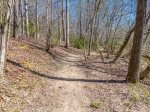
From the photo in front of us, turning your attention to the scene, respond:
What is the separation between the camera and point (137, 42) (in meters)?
12.7

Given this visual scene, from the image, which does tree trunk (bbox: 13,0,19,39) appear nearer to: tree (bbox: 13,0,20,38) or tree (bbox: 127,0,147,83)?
tree (bbox: 13,0,20,38)

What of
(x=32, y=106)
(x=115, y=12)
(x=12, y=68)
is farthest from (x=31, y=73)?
(x=115, y=12)

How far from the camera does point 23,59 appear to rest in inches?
583

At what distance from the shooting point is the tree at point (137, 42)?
12.4m

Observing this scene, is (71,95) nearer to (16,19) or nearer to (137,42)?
(137,42)

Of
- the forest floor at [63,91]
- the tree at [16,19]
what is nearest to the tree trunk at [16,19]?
the tree at [16,19]

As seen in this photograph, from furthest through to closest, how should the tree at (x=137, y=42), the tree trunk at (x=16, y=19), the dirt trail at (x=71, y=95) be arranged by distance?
1. the tree trunk at (x=16, y=19)
2. the tree at (x=137, y=42)
3. the dirt trail at (x=71, y=95)

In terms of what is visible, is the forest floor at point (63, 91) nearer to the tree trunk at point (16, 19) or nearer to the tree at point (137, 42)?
the tree at point (137, 42)

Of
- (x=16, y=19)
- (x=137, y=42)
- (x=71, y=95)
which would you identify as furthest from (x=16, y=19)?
(x=71, y=95)

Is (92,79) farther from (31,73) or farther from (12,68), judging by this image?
(12,68)

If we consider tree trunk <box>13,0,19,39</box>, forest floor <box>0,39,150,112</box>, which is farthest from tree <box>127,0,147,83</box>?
tree trunk <box>13,0,19,39</box>

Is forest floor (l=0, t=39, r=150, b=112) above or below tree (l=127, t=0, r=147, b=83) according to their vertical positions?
below

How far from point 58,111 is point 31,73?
13.8ft

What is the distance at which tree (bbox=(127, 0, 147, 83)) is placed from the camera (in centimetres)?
1245
